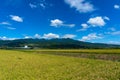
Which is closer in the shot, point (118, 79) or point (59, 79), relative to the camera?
point (118, 79)

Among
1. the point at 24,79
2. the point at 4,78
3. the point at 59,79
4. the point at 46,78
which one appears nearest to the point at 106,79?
the point at 59,79

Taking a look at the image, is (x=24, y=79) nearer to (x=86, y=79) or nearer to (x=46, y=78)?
(x=46, y=78)

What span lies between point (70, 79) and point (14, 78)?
5.31m

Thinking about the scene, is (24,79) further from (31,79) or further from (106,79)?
(106,79)

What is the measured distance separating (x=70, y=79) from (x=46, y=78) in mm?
2510

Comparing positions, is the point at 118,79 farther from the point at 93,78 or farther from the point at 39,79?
the point at 39,79

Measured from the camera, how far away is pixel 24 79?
1869cm

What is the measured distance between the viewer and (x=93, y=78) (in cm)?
1900

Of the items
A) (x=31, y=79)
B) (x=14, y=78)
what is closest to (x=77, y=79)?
(x=31, y=79)

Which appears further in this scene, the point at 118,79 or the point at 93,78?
the point at 93,78

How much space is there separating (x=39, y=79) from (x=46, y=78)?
98cm

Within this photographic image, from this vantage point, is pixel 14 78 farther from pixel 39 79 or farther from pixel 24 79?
pixel 39 79

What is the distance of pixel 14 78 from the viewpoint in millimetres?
19094

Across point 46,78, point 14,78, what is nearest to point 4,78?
point 14,78
